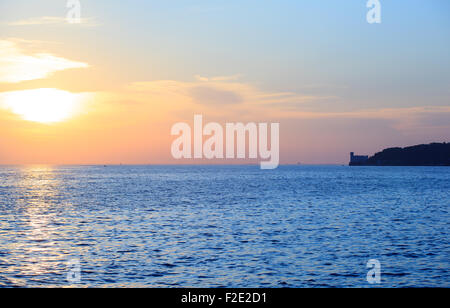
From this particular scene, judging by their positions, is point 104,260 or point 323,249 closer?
point 104,260

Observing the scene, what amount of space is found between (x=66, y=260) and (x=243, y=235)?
51.6ft

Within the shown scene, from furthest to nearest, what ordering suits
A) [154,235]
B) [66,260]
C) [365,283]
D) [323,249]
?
[154,235], [323,249], [66,260], [365,283]

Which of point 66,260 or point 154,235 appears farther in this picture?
point 154,235

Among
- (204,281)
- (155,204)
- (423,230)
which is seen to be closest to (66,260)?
(204,281)

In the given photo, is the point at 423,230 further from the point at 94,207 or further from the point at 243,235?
the point at 94,207

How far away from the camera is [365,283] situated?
23.9 meters
